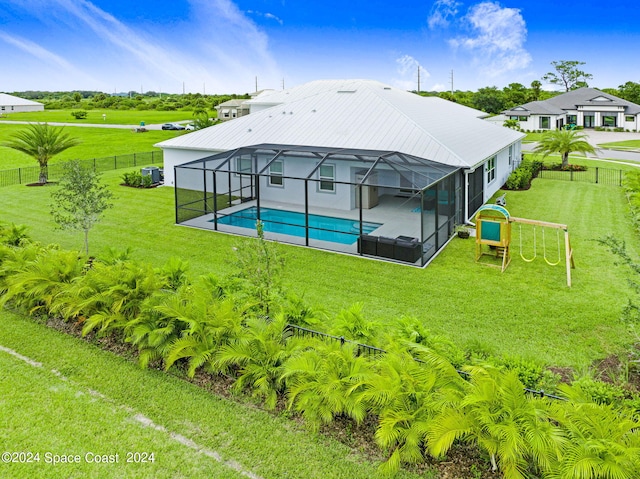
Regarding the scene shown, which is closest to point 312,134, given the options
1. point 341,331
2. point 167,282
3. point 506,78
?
point 167,282

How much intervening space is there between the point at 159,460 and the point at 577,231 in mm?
17753

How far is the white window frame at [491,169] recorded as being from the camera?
24.3 meters

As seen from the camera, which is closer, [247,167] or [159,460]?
[159,460]

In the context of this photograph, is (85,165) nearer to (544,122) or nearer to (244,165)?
(244,165)

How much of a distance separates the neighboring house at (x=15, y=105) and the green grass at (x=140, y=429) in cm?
11813

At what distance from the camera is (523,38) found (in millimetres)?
89375

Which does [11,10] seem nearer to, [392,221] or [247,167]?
[247,167]

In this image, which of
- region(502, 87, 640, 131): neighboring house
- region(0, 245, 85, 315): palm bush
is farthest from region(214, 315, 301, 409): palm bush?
region(502, 87, 640, 131): neighboring house

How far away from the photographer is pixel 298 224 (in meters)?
20.3

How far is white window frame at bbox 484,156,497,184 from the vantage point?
24.3 metres

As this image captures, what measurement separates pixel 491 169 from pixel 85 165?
84.5 feet

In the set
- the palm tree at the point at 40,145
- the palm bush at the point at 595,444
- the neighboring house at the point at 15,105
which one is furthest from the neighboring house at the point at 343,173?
the neighboring house at the point at 15,105

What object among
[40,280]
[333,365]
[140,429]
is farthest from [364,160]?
[140,429]

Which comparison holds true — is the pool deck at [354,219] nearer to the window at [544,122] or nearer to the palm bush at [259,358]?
the palm bush at [259,358]
